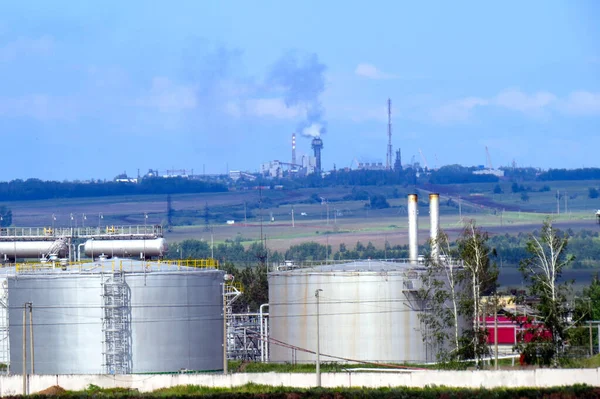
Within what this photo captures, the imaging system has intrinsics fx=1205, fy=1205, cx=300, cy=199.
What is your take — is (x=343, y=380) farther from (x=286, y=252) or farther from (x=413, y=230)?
(x=286, y=252)

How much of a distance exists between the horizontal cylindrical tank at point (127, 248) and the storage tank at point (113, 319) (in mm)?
8489

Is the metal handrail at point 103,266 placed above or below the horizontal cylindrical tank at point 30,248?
below

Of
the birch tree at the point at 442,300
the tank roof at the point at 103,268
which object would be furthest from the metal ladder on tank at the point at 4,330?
the birch tree at the point at 442,300

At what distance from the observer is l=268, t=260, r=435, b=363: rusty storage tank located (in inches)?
2491

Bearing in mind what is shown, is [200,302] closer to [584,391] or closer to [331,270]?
[331,270]

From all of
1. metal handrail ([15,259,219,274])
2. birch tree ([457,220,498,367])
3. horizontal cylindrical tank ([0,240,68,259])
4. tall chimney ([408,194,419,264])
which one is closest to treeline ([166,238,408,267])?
horizontal cylindrical tank ([0,240,68,259])

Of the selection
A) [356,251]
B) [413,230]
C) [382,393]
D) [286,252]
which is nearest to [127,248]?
[413,230]

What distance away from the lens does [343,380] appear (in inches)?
2024

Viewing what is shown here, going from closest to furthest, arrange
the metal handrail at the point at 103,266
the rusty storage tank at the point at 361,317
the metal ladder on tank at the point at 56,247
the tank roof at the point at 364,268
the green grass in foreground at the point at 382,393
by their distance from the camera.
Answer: the green grass in foreground at the point at 382,393, the metal handrail at the point at 103,266, the rusty storage tank at the point at 361,317, the tank roof at the point at 364,268, the metal ladder on tank at the point at 56,247

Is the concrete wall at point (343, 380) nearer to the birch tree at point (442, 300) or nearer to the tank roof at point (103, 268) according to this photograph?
the tank roof at point (103, 268)

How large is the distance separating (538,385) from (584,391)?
3481 millimetres

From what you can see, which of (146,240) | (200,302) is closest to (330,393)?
(200,302)

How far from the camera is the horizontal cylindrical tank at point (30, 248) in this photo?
241ft

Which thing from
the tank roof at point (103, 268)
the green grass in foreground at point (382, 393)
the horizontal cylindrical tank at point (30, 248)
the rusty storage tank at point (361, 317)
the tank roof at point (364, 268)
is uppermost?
the horizontal cylindrical tank at point (30, 248)
